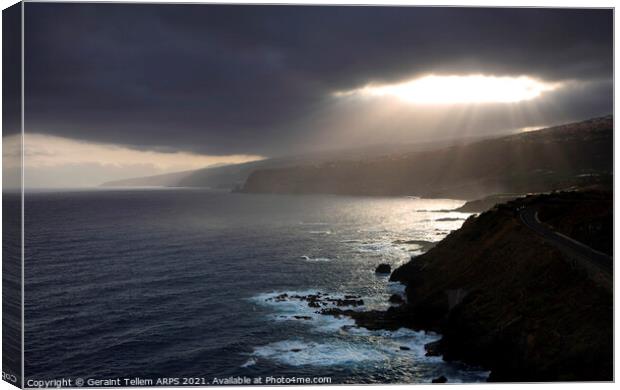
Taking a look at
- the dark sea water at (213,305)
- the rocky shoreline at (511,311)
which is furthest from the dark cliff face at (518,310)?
the dark sea water at (213,305)

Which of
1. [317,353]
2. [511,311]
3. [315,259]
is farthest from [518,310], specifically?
[315,259]

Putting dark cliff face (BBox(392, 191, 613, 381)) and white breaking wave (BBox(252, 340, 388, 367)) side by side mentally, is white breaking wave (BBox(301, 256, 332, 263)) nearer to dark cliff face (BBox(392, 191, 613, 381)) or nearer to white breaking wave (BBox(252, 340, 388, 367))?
dark cliff face (BBox(392, 191, 613, 381))

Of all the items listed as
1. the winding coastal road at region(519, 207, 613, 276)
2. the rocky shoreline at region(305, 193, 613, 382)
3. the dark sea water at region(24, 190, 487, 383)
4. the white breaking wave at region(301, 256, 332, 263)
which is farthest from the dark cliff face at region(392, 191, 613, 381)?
the white breaking wave at region(301, 256, 332, 263)

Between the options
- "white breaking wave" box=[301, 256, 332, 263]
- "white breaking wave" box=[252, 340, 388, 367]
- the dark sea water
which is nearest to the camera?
"white breaking wave" box=[252, 340, 388, 367]

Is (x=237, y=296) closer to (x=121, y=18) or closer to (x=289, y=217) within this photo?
(x=121, y=18)

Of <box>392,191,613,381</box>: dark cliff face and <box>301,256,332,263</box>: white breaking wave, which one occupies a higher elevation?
<box>392,191,613,381</box>: dark cliff face

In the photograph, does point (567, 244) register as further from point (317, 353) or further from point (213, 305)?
point (213, 305)
